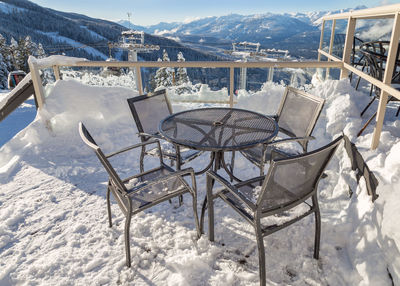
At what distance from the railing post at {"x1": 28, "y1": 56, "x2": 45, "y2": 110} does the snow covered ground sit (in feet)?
3.45

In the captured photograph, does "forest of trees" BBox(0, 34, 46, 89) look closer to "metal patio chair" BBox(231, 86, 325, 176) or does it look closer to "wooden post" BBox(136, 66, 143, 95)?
"wooden post" BBox(136, 66, 143, 95)

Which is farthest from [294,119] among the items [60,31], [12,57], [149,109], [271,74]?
[60,31]

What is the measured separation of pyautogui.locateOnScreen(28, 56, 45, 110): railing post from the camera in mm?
4012

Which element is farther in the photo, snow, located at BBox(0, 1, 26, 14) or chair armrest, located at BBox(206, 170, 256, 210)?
snow, located at BBox(0, 1, 26, 14)

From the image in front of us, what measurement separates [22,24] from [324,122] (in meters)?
149

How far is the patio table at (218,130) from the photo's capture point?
2303mm

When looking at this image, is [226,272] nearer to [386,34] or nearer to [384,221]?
[384,221]

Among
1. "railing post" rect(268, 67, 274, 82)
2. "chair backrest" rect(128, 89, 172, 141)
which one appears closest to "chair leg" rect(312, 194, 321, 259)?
"chair backrest" rect(128, 89, 172, 141)

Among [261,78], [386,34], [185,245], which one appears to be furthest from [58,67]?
[386,34]

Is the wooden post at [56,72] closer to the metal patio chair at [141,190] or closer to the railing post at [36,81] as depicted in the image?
the railing post at [36,81]

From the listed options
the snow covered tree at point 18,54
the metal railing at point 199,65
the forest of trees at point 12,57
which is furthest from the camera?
the snow covered tree at point 18,54

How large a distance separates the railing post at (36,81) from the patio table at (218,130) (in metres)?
2.53

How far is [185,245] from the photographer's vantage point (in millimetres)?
2213

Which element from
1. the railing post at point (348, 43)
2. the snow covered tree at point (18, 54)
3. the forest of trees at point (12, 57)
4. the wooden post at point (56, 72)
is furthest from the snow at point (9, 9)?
the railing post at point (348, 43)
